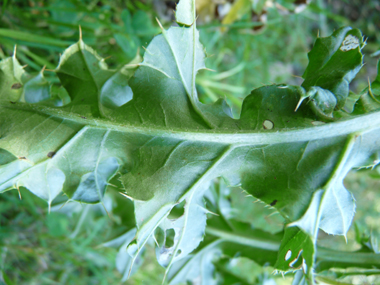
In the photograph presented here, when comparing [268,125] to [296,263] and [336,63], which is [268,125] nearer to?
[336,63]

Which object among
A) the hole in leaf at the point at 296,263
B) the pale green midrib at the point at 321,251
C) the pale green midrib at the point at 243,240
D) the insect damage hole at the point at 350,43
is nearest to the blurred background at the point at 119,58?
the pale green midrib at the point at 321,251

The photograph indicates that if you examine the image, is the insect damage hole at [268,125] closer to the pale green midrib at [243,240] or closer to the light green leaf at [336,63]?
the light green leaf at [336,63]

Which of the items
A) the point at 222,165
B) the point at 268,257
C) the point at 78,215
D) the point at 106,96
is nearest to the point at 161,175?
the point at 222,165

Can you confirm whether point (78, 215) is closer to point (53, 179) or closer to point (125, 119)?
point (53, 179)

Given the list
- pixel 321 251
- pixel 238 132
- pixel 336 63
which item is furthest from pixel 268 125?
pixel 321 251

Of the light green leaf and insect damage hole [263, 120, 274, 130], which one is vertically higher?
the light green leaf

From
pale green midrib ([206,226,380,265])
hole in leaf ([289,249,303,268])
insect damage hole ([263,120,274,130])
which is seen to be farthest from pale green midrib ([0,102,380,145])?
pale green midrib ([206,226,380,265])

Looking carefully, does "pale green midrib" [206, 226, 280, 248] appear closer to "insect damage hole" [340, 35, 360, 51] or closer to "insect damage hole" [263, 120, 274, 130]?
"insect damage hole" [263, 120, 274, 130]
